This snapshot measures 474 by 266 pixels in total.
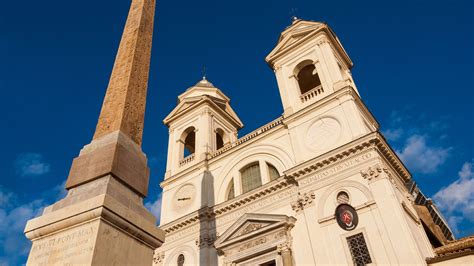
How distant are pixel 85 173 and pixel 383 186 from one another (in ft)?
41.1

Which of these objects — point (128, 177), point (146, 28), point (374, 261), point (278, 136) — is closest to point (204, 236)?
point (278, 136)

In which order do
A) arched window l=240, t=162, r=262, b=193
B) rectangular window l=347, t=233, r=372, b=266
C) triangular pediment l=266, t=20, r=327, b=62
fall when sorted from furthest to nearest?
triangular pediment l=266, t=20, r=327, b=62, arched window l=240, t=162, r=262, b=193, rectangular window l=347, t=233, r=372, b=266

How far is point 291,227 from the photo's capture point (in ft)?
53.1

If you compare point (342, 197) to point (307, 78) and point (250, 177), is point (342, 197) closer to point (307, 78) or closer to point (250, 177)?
point (250, 177)

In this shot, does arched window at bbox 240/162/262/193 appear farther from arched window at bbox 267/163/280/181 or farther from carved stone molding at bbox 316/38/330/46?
carved stone molding at bbox 316/38/330/46

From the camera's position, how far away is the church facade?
14352mm

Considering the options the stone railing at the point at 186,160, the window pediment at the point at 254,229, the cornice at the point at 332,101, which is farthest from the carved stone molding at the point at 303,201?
the stone railing at the point at 186,160

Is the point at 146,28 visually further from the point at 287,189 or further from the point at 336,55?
the point at 336,55

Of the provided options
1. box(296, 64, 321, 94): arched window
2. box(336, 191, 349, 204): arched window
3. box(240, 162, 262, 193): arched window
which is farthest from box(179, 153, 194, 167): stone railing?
box(336, 191, 349, 204): arched window

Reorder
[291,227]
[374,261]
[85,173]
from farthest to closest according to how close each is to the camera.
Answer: [291,227] → [374,261] → [85,173]

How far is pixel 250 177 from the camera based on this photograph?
67.2 ft

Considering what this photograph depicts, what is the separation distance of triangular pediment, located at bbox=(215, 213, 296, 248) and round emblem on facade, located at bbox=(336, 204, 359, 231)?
7.16 feet

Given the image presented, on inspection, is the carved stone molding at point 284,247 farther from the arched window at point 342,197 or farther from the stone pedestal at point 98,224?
the stone pedestal at point 98,224

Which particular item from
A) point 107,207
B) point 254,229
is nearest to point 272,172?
point 254,229
